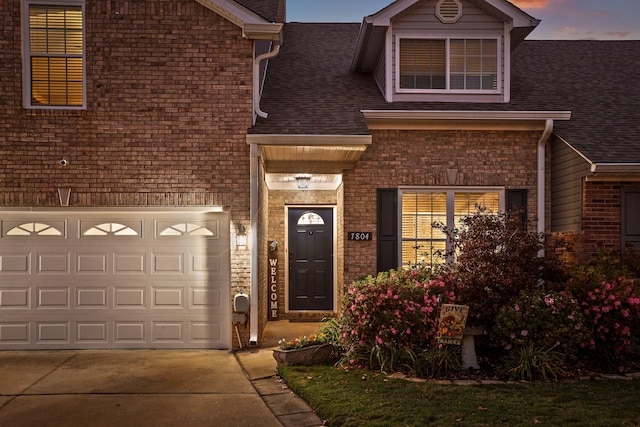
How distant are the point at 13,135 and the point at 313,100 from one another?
511 cm

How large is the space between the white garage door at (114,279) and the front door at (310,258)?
3433 millimetres

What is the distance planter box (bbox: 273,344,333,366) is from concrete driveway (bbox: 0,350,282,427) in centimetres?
60

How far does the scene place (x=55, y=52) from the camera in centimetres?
942

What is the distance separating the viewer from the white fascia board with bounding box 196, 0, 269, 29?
9148 millimetres

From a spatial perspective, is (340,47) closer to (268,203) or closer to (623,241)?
(268,203)

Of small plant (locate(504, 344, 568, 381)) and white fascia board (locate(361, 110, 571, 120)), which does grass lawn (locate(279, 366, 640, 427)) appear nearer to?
small plant (locate(504, 344, 568, 381))

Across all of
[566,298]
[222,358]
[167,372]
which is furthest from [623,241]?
[167,372]

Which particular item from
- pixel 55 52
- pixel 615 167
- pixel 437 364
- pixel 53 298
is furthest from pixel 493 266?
pixel 55 52

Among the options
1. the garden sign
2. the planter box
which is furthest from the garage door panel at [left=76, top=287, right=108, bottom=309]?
the garden sign

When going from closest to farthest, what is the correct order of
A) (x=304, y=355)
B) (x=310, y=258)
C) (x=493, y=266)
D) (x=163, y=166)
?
(x=493, y=266) < (x=304, y=355) < (x=163, y=166) < (x=310, y=258)

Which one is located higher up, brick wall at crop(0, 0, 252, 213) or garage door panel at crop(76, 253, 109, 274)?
brick wall at crop(0, 0, 252, 213)

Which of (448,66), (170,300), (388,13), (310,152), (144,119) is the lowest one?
(170,300)

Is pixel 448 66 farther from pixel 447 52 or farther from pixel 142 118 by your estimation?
pixel 142 118

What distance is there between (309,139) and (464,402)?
4888 millimetres
